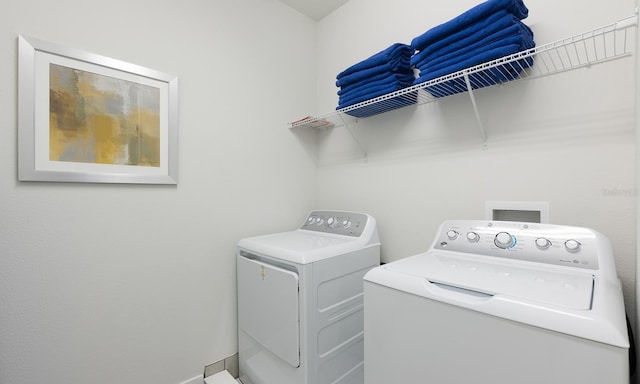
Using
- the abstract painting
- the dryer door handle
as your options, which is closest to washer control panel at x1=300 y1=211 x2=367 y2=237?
the dryer door handle

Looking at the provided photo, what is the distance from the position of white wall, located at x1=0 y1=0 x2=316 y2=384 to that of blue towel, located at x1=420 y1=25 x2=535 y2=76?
1.11m

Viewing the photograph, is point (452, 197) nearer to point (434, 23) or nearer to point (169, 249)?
point (434, 23)

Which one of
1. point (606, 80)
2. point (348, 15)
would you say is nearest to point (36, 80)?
point (348, 15)

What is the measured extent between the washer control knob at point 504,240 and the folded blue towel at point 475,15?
897 millimetres

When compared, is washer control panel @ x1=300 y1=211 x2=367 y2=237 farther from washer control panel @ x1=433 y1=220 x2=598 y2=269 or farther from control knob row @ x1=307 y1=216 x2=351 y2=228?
washer control panel @ x1=433 y1=220 x2=598 y2=269

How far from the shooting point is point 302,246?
1.50m

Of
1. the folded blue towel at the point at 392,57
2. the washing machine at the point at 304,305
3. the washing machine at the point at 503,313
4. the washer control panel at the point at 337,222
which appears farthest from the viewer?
the washer control panel at the point at 337,222

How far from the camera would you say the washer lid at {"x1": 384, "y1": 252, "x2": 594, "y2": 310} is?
2.44ft

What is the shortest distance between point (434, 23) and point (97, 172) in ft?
6.30

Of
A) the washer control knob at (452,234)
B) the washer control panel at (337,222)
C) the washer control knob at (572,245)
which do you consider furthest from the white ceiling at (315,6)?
the washer control knob at (572,245)

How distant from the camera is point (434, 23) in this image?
1.62 metres

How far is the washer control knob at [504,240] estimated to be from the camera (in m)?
1.12

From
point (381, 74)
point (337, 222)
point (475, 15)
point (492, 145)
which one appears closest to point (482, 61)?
point (475, 15)

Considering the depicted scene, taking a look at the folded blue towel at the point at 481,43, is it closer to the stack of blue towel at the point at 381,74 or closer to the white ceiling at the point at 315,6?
the stack of blue towel at the point at 381,74
